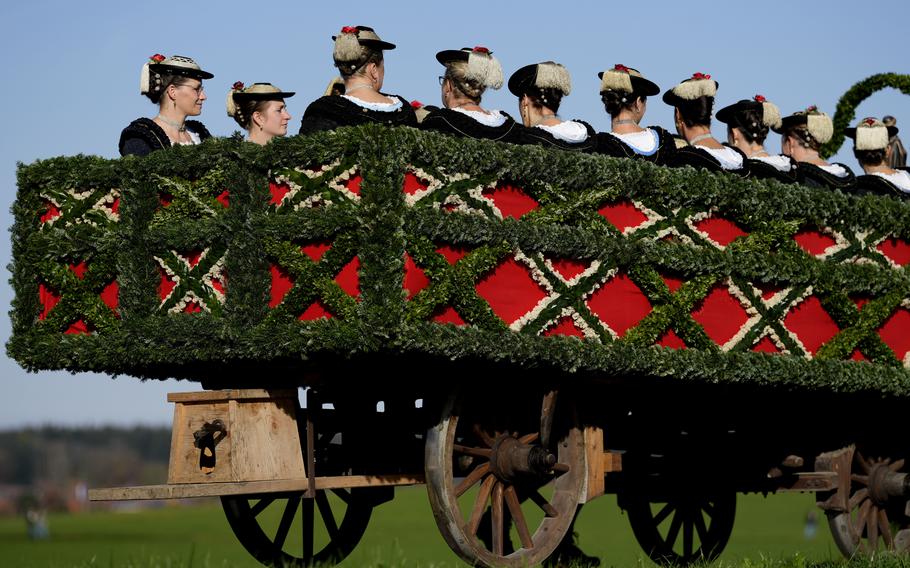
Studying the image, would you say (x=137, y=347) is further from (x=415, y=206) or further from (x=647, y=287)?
(x=647, y=287)

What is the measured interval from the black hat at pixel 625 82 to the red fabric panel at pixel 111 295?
3.64m

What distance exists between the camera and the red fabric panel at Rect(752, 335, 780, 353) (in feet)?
33.7

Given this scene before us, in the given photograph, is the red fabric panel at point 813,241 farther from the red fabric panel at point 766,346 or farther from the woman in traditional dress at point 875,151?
the woman in traditional dress at point 875,151

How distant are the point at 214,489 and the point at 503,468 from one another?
1.88m

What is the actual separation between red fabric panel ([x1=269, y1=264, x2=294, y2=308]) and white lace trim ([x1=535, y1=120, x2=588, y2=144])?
2.13m

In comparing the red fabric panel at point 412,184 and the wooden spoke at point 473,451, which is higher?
the red fabric panel at point 412,184

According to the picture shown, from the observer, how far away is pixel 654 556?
12727 mm

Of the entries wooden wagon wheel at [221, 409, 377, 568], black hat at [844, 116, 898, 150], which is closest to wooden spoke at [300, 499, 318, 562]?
wooden wagon wheel at [221, 409, 377, 568]

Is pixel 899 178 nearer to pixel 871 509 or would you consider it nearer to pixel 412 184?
pixel 871 509

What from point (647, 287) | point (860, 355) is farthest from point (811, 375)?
point (647, 287)

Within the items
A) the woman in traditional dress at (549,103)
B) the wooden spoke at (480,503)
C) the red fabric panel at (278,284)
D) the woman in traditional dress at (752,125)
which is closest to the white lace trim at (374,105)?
the woman in traditional dress at (549,103)

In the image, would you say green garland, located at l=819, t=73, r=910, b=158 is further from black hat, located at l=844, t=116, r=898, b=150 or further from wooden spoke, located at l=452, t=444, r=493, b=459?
wooden spoke, located at l=452, t=444, r=493, b=459

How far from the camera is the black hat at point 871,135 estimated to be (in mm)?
12664

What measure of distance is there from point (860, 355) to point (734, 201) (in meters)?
1.76
